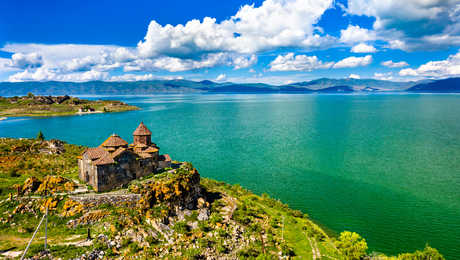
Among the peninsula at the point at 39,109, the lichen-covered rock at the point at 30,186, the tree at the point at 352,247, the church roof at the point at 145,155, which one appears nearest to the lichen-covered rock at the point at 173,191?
the church roof at the point at 145,155

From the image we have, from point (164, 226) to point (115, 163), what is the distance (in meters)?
10.1

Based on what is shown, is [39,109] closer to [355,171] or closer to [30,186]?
[30,186]

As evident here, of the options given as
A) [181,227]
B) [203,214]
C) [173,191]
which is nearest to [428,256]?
[203,214]

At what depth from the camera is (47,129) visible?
388ft

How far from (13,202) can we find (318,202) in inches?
1601

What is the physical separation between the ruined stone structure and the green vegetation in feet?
4.57

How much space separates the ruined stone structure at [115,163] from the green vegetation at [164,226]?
54.9 inches

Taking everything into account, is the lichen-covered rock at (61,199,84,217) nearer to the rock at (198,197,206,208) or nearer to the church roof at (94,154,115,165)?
the church roof at (94,154,115,165)

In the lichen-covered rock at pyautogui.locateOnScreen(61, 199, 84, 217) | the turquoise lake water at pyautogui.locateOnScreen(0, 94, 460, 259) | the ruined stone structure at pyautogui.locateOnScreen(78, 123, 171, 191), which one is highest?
the ruined stone structure at pyautogui.locateOnScreen(78, 123, 171, 191)

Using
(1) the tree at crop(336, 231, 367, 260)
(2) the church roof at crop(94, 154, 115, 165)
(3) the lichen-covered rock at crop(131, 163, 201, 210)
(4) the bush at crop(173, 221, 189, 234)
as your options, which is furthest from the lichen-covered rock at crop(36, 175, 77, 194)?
(1) the tree at crop(336, 231, 367, 260)

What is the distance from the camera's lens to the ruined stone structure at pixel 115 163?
31.4 m

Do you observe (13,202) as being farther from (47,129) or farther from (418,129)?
(418,129)

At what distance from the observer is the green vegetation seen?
990 inches

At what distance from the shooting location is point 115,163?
32281mm
